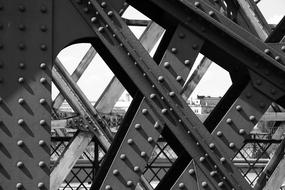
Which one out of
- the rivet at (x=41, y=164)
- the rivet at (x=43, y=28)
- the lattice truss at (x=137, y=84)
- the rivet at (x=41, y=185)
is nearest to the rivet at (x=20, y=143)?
the lattice truss at (x=137, y=84)

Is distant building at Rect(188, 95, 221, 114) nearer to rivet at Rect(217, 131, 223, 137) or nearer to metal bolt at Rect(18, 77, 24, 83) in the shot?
rivet at Rect(217, 131, 223, 137)

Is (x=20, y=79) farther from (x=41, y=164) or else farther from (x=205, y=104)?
(x=205, y=104)

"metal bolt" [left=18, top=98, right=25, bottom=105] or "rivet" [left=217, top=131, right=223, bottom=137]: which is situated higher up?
"metal bolt" [left=18, top=98, right=25, bottom=105]

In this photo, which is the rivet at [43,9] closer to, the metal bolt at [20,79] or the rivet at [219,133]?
Answer: the metal bolt at [20,79]

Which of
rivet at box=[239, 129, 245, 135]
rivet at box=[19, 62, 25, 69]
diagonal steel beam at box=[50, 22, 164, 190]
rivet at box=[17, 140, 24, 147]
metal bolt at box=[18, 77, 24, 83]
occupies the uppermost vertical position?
diagonal steel beam at box=[50, 22, 164, 190]

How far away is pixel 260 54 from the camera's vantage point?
4.17 m

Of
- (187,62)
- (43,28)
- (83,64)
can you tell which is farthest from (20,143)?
(83,64)

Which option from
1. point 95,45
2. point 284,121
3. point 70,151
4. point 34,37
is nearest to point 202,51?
point 95,45

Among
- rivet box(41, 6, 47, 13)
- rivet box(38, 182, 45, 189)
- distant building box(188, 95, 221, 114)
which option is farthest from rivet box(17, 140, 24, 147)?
distant building box(188, 95, 221, 114)

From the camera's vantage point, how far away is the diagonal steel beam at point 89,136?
11.1 metres

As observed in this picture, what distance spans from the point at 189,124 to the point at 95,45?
0.90m

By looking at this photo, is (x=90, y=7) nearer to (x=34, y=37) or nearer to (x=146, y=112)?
(x=34, y=37)

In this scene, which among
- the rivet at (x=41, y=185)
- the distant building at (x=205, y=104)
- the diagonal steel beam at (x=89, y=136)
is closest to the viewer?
the rivet at (x=41, y=185)

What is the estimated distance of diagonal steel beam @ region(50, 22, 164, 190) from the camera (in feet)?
36.5
